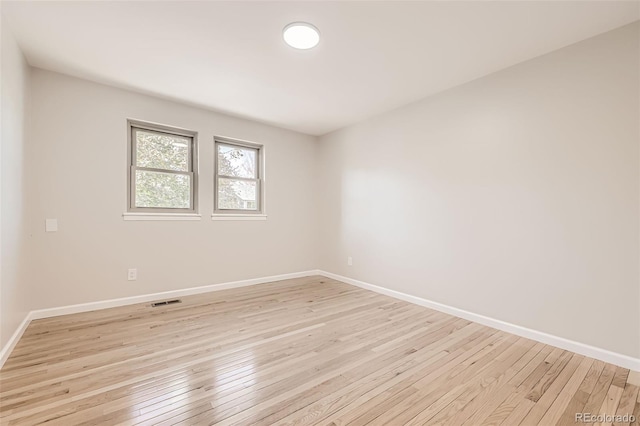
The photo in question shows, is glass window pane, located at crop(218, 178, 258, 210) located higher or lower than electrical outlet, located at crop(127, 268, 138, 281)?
higher

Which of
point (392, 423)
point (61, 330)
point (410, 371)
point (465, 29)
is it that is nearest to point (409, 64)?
point (465, 29)

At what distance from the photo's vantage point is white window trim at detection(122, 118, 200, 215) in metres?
3.34

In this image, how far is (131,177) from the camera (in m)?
3.36

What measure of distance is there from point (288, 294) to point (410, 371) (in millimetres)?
2118

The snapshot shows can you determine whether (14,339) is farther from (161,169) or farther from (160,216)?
(161,169)

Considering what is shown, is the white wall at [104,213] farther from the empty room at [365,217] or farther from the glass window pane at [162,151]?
the glass window pane at [162,151]

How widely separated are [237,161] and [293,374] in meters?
3.31

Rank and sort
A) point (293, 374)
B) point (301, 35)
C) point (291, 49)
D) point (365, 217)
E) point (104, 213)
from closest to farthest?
point (293, 374) → point (301, 35) → point (291, 49) → point (104, 213) → point (365, 217)

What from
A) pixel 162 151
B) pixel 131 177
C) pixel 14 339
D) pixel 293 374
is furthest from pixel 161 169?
pixel 293 374

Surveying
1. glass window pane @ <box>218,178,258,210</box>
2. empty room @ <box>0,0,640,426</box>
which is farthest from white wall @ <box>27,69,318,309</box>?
glass window pane @ <box>218,178,258,210</box>

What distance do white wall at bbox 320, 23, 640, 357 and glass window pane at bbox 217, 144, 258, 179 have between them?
6.79 feet

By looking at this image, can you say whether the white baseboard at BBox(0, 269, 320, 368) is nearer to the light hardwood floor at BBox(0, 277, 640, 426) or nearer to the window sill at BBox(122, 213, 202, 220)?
the light hardwood floor at BBox(0, 277, 640, 426)

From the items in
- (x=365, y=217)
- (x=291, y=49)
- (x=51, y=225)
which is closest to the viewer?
(x=291, y=49)

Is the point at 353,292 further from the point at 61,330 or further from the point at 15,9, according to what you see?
the point at 15,9
